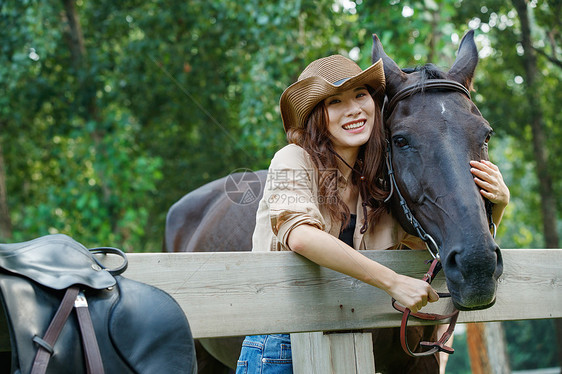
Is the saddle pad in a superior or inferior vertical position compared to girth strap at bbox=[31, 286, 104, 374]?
superior

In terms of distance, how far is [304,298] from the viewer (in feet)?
6.02

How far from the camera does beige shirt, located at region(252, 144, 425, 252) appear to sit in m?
1.94

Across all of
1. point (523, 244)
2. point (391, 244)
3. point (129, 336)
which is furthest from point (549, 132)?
point (129, 336)

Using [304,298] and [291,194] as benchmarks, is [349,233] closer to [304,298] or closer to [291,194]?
[291,194]

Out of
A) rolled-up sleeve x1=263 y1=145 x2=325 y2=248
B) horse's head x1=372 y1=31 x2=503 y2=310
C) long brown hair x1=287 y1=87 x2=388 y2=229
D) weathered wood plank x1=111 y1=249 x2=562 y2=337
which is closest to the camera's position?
weathered wood plank x1=111 y1=249 x2=562 y2=337

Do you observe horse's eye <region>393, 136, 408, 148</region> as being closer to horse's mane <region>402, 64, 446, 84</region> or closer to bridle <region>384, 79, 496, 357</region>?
bridle <region>384, 79, 496, 357</region>

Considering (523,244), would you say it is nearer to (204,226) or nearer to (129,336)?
(204,226)

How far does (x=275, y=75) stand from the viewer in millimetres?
6477

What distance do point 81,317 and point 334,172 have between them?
1.22 metres

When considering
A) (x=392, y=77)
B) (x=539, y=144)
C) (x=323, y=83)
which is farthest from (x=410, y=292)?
(x=539, y=144)

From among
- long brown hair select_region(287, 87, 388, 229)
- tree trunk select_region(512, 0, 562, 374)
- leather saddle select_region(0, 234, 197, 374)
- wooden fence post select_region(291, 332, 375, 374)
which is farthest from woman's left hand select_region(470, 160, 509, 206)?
tree trunk select_region(512, 0, 562, 374)

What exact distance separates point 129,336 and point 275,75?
5.40 m

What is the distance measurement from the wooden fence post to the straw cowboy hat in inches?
36.8

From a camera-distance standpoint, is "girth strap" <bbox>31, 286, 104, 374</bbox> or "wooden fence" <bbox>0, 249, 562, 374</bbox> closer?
"girth strap" <bbox>31, 286, 104, 374</bbox>
